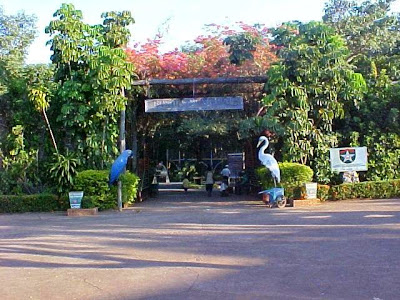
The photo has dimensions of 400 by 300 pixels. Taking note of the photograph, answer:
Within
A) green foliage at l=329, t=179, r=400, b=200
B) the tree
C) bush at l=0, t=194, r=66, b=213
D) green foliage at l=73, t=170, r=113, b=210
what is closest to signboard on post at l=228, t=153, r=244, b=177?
the tree

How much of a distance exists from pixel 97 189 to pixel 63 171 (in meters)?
1.14

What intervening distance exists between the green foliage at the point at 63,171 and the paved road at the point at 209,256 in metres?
2.53

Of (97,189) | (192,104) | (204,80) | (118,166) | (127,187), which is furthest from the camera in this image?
(192,104)

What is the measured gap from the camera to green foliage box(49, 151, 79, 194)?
16.9 metres

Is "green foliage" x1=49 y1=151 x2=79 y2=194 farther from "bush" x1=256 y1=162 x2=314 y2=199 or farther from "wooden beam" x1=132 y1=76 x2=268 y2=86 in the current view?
"bush" x1=256 y1=162 x2=314 y2=199

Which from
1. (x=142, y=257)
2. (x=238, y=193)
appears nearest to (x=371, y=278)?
(x=142, y=257)

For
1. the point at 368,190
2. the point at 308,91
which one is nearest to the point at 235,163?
the point at 308,91

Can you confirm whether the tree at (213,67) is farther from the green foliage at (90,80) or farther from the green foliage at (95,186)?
the green foliage at (95,186)

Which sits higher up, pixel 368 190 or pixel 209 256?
pixel 368 190

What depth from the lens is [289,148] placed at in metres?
17.8

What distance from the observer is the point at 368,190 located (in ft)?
58.2

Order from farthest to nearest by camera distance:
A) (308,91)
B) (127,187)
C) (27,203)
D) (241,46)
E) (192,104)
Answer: (192,104) < (241,46) < (308,91) < (127,187) < (27,203)

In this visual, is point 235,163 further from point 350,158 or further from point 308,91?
point 308,91

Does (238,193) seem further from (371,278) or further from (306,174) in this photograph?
(371,278)
